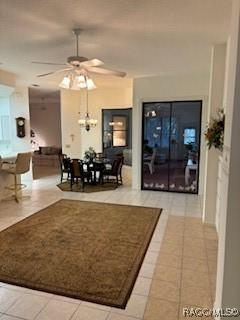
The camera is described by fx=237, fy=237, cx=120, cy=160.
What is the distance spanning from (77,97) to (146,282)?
6943 millimetres

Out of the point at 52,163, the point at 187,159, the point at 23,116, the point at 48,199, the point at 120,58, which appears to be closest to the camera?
the point at 120,58

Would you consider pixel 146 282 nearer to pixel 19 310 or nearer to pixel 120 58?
pixel 19 310

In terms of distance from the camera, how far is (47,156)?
11.1 meters

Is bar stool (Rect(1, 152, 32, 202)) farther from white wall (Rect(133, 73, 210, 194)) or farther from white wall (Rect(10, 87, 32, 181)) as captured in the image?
white wall (Rect(133, 73, 210, 194))

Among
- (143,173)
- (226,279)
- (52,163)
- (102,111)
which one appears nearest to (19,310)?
(226,279)

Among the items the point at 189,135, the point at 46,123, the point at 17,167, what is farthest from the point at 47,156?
the point at 189,135

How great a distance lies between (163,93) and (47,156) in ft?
22.8

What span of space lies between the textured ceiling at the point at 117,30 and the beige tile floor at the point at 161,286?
2968mm

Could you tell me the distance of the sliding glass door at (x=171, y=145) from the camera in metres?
6.09

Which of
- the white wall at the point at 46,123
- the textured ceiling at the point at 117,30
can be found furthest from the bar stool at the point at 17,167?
the white wall at the point at 46,123

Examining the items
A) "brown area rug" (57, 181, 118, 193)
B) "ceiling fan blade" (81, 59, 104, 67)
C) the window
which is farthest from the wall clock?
the window

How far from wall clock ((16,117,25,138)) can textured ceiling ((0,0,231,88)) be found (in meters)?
2.55

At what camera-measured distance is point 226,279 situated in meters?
1.72

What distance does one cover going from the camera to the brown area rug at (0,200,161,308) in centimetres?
244
